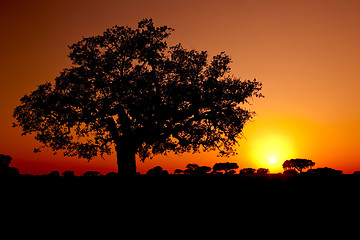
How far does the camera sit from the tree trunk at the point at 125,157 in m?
28.9

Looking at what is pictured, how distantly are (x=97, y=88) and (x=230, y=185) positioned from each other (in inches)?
643

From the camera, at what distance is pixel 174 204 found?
46.4ft

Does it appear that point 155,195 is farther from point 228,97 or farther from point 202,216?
point 228,97

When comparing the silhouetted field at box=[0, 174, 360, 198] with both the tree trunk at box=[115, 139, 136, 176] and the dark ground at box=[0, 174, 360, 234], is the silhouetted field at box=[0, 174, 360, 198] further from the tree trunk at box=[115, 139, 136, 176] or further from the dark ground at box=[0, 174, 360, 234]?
the tree trunk at box=[115, 139, 136, 176]

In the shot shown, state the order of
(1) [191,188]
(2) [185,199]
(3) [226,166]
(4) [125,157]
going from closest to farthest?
(2) [185,199] → (1) [191,188] → (4) [125,157] → (3) [226,166]

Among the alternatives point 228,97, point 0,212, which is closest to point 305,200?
point 0,212

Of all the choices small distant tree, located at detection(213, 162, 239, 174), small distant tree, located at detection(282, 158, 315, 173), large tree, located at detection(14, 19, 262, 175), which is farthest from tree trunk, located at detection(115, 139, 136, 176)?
small distant tree, located at detection(282, 158, 315, 173)

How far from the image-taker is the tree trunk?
2894 centimetres

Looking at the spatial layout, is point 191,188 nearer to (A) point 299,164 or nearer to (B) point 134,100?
(B) point 134,100

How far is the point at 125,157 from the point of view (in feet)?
95.2

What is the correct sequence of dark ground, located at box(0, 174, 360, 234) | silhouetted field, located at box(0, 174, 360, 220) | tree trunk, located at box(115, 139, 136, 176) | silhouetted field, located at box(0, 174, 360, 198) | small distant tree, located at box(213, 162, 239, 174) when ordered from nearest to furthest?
dark ground, located at box(0, 174, 360, 234)
silhouetted field, located at box(0, 174, 360, 220)
silhouetted field, located at box(0, 174, 360, 198)
tree trunk, located at box(115, 139, 136, 176)
small distant tree, located at box(213, 162, 239, 174)

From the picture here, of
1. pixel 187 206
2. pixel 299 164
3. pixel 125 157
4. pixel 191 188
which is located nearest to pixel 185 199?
pixel 187 206

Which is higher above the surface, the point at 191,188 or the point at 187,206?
the point at 191,188

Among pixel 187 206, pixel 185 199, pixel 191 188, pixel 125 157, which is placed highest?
pixel 125 157
